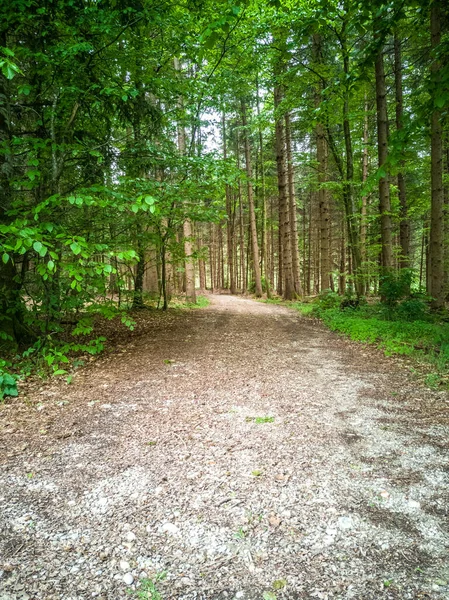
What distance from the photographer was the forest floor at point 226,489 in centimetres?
169

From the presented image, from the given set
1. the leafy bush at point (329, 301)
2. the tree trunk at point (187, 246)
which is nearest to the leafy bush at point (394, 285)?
the leafy bush at point (329, 301)

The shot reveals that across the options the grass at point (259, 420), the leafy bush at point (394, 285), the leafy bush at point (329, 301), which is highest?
the leafy bush at point (394, 285)

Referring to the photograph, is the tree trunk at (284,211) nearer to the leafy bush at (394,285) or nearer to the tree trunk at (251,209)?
the tree trunk at (251,209)

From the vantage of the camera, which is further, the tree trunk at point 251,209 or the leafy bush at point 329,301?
the tree trunk at point 251,209

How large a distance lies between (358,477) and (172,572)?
1589 mm

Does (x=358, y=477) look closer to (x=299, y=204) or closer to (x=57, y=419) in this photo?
(x=57, y=419)

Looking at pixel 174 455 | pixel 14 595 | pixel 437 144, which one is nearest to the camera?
pixel 14 595

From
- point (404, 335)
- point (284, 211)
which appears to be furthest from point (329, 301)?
point (284, 211)

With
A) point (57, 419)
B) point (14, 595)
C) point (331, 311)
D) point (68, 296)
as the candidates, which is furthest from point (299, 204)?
Answer: point (14, 595)

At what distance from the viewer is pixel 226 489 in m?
2.39

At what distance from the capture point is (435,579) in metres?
1.63

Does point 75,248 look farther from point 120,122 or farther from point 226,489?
point 120,122

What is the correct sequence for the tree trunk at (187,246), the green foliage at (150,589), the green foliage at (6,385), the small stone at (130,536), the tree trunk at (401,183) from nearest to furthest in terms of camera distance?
the green foliage at (150,589), the small stone at (130,536), the green foliage at (6,385), the tree trunk at (401,183), the tree trunk at (187,246)

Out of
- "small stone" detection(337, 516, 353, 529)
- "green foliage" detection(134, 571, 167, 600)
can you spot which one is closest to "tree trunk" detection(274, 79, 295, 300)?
"small stone" detection(337, 516, 353, 529)
